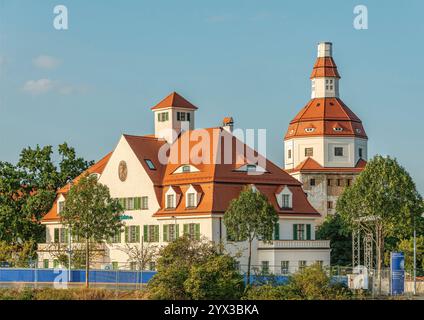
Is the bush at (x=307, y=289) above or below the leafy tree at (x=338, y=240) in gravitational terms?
below

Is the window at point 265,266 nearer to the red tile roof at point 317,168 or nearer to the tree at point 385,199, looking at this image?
the tree at point 385,199

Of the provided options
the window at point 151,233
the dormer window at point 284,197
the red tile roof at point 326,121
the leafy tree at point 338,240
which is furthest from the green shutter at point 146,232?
the red tile roof at point 326,121

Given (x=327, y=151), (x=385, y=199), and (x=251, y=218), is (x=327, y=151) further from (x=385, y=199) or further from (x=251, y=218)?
(x=251, y=218)

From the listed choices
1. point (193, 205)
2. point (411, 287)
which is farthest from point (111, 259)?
point (411, 287)

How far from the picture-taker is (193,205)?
90.6 meters

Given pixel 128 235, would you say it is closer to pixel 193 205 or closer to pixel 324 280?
pixel 193 205

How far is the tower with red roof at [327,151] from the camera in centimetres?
13850

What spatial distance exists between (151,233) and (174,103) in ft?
43.5

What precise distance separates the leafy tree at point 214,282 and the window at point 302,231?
28.5 meters

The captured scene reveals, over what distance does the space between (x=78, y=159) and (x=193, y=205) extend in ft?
70.5

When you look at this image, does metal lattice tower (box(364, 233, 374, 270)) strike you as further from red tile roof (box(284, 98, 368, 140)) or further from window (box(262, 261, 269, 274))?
red tile roof (box(284, 98, 368, 140))

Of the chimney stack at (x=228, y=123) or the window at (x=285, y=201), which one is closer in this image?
the window at (x=285, y=201)

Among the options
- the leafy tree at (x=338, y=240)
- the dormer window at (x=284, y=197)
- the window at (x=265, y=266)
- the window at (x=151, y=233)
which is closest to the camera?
the window at (x=265, y=266)
